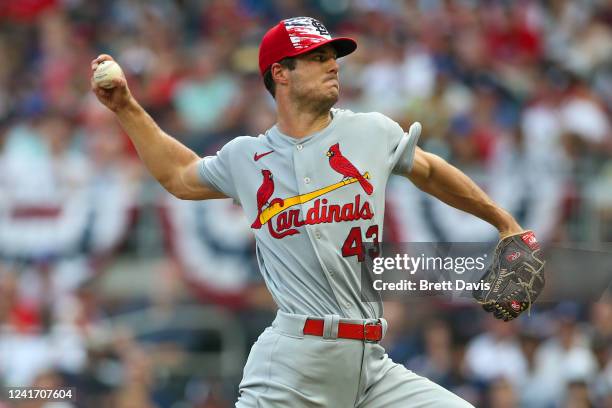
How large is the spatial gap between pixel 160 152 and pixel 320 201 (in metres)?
0.89

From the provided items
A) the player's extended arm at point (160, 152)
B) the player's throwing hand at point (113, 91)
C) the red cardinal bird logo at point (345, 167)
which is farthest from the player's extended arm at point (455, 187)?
the player's throwing hand at point (113, 91)

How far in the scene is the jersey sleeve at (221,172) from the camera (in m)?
5.12

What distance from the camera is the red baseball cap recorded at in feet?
16.2

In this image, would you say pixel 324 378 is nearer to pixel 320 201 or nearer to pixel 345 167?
pixel 320 201

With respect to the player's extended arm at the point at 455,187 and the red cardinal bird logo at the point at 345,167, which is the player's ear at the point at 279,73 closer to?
the red cardinal bird logo at the point at 345,167

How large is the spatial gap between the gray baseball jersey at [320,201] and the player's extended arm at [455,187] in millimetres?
95

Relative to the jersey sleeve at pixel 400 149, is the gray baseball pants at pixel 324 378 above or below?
below

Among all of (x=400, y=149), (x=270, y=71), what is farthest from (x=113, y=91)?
(x=400, y=149)

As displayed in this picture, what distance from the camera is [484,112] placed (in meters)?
11.1

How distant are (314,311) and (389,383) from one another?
1.47ft

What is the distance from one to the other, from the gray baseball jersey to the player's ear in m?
0.23

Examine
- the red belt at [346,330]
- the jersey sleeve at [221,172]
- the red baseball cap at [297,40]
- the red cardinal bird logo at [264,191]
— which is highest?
the red baseball cap at [297,40]

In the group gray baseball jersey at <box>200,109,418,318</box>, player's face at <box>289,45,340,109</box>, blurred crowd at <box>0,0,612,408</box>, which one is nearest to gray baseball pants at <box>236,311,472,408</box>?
gray baseball jersey at <box>200,109,418,318</box>

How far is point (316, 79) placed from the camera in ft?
16.4
